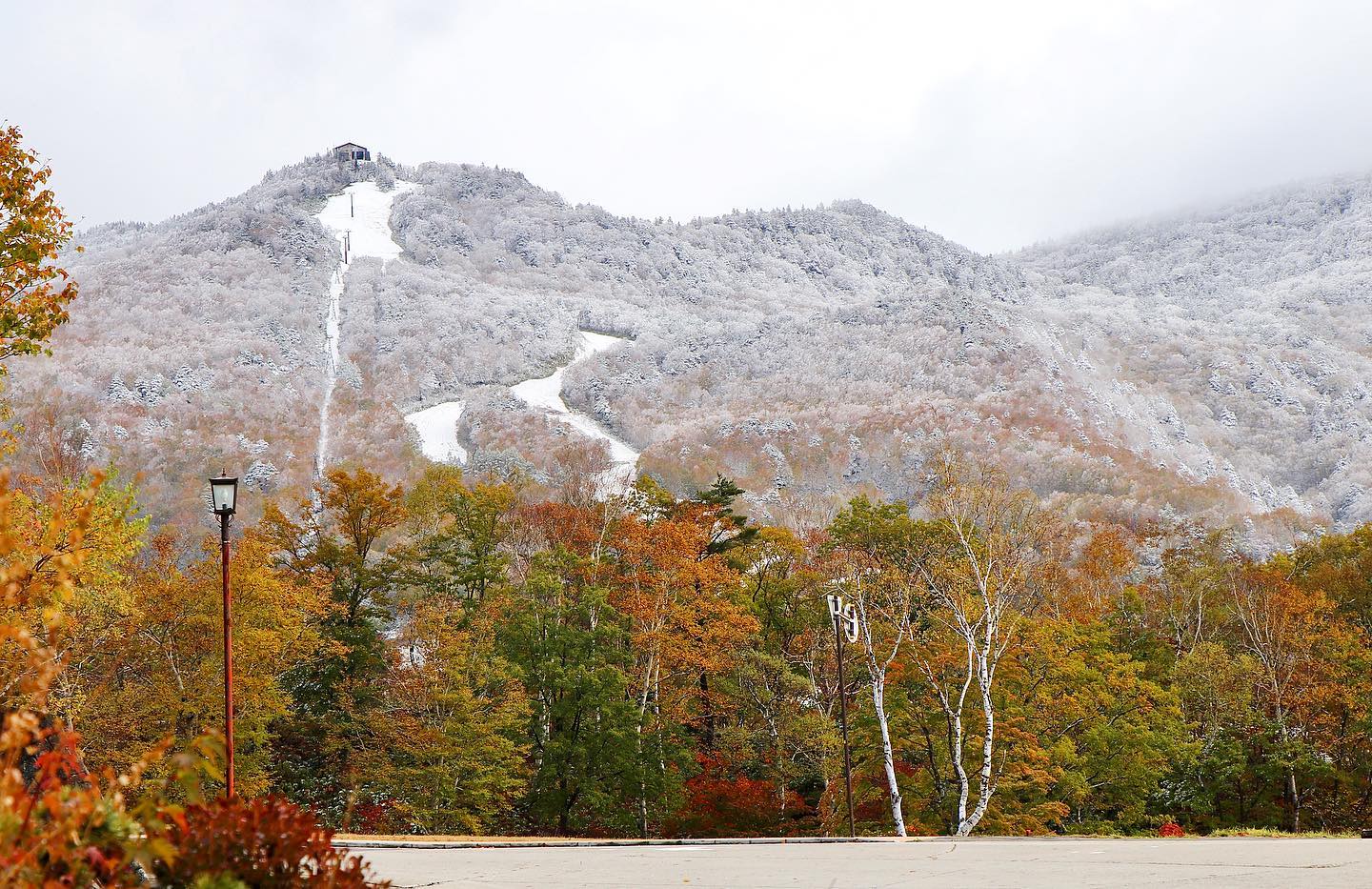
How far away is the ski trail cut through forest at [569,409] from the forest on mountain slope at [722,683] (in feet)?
175

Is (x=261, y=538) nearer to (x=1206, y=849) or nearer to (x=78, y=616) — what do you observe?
(x=78, y=616)

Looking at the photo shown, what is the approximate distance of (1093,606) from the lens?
42406mm

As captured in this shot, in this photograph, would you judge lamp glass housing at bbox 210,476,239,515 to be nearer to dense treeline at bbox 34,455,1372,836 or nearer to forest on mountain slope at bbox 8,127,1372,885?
forest on mountain slope at bbox 8,127,1372,885

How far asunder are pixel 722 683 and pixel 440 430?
3108 inches

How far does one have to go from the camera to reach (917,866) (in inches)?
435

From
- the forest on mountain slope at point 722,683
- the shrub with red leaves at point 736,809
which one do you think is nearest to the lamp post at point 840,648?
the forest on mountain slope at point 722,683

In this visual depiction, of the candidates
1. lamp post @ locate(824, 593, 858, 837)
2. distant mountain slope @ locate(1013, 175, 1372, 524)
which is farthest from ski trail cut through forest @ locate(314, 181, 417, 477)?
distant mountain slope @ locate(1013, 175, 1372, 524)

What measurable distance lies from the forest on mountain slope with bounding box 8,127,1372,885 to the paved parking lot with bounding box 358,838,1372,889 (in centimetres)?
1184

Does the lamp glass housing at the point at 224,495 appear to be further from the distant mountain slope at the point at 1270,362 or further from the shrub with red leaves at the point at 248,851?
the distant mountain slope at the point at 1270,362

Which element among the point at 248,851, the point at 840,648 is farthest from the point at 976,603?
the point at 248,851

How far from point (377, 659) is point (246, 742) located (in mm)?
6731

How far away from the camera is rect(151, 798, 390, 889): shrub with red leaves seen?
412 centimetres

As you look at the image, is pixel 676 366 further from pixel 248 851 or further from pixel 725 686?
pixel 248 851

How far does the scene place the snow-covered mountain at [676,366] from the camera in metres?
94.8
